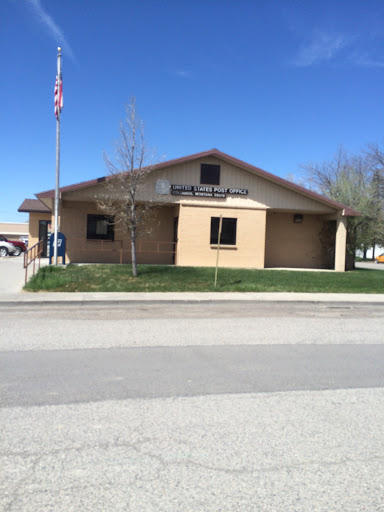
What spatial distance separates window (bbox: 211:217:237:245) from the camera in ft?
67.8

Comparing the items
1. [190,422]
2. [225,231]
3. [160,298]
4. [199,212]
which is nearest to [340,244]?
[225,231]

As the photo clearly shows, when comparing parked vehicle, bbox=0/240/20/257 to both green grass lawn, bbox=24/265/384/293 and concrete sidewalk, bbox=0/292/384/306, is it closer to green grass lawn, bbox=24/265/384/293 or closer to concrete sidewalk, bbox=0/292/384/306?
green grass lawn, bbox=24/265/384/293

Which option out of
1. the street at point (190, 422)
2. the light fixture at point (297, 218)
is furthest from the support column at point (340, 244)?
the street at point (190, 422)

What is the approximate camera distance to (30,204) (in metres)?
29.2

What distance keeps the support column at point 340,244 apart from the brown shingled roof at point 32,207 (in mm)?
17217

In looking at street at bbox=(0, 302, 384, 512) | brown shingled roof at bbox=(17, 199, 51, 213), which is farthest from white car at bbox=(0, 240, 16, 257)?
street at bbox=(0, 302, 384, 512)

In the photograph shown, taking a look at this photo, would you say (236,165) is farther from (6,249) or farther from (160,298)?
(6,249)

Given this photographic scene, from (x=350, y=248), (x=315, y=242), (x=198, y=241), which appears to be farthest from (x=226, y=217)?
(x=350, y=248)

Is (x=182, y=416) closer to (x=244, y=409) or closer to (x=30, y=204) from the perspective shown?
(x=244, y=409)

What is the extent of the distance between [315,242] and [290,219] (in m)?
1.91

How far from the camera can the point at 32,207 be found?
1105 inches

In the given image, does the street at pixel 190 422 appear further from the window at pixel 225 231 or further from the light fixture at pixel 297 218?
the light fixture at pixel 297 218

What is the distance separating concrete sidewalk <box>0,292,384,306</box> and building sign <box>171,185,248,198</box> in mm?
7645

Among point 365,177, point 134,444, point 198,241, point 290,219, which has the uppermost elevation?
point 365,177
